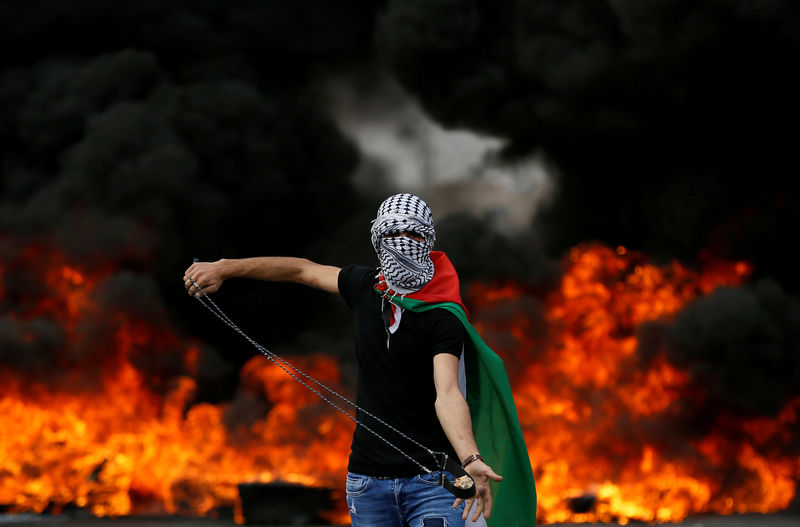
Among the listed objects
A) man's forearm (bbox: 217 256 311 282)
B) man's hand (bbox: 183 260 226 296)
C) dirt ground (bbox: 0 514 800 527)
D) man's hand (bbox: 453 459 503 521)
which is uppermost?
dirt ground (bbox: 0 514 800 527)

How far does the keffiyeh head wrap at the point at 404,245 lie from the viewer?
3.34 m

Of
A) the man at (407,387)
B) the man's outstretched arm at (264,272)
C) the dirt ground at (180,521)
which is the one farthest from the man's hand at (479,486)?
the dirt ground at (180,521)

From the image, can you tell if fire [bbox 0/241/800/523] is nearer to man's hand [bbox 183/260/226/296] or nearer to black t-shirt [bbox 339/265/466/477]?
man's hand [bbox 183/260/226/296]

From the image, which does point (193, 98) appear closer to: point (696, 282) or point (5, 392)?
point (5, 392)

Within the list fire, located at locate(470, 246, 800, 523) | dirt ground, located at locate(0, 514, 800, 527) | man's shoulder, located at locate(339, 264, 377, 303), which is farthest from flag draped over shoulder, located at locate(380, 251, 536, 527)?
fire, located at locate(470, 246, 800, 523)

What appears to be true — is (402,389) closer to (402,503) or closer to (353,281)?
(402,503)

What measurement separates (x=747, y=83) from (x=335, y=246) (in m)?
8.92

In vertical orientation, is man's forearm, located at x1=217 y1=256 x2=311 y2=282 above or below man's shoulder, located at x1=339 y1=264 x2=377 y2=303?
above

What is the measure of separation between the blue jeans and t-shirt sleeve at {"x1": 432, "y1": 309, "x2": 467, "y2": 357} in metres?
0.46

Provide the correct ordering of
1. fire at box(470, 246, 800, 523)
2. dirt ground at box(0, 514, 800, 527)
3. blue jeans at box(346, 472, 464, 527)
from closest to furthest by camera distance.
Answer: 1. blue jeans at box(346, 472, 464, 527)
2. dirt ground at box(0, 514, 800, 527)
3. fire at box(470, 246, 800, 523)

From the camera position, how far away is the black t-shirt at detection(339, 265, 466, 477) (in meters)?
3.26

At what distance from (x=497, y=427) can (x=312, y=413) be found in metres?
11.7

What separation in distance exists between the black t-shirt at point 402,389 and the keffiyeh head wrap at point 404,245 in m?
0.12

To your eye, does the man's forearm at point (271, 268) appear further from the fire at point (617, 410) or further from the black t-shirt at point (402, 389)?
the fire at point (617, 410)
